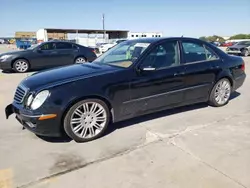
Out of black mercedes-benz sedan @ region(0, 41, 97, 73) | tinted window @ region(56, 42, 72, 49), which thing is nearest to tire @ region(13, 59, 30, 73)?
black mercedes-benz sedan @ region(0, 41, 97, 73)

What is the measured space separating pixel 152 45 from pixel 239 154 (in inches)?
83.8

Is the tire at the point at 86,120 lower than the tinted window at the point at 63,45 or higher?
lower

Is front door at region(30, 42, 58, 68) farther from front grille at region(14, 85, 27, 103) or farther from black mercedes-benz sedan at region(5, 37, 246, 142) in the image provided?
front grille at region(14, 85, 27, 103)

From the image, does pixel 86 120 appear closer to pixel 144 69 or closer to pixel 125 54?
pixel 144 69

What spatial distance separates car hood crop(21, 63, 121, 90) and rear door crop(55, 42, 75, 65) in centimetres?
741

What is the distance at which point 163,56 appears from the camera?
4.13 m

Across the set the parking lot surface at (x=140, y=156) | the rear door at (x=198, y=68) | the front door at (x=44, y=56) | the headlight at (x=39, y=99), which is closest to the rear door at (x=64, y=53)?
the front door at (x=44, y=56)

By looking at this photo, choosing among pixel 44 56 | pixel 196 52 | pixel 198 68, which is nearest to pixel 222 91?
pixel 198 68

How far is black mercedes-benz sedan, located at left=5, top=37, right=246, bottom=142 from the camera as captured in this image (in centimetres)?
A: 322

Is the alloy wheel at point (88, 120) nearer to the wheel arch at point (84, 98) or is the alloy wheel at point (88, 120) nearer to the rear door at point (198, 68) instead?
the wheel arch at point (84, 98)

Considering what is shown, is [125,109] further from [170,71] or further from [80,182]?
[80,182]

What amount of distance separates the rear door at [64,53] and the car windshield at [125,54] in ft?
22.3

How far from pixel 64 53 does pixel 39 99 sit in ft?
27.4

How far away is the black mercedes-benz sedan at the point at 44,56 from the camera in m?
10.1
